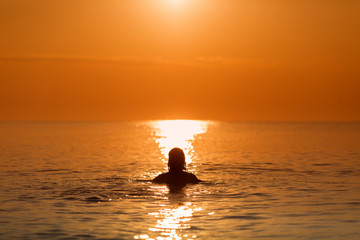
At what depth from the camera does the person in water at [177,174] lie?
60.8ft

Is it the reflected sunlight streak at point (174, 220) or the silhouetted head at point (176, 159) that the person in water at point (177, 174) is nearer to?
the silhouetted head at point (176, 159)

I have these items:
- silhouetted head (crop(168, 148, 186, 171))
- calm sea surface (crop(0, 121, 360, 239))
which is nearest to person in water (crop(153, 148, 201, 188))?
silhouetted head (crop(168, 148, 186, 171))

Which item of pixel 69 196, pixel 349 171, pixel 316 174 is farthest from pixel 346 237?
pixel 349 171

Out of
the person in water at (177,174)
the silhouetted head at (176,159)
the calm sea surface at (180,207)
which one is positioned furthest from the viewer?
the person in water at (177,174)

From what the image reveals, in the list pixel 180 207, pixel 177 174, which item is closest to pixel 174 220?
pixel 180 207

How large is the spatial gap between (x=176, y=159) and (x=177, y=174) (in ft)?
2.64

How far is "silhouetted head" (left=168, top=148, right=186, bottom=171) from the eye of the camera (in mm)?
18438

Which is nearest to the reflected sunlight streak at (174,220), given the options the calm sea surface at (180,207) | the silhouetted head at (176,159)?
the calm sea surface at (180,207)

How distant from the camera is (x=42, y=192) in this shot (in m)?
Result: 18.9

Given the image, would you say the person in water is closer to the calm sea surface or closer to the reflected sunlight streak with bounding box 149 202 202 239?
the calm sea surface

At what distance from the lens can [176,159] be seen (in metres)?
18.7

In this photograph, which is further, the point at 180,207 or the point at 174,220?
the point at 180,207

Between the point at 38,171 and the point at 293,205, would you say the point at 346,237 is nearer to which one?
the point at 293,205

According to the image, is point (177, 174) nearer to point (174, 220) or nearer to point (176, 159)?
point (176, 159)
